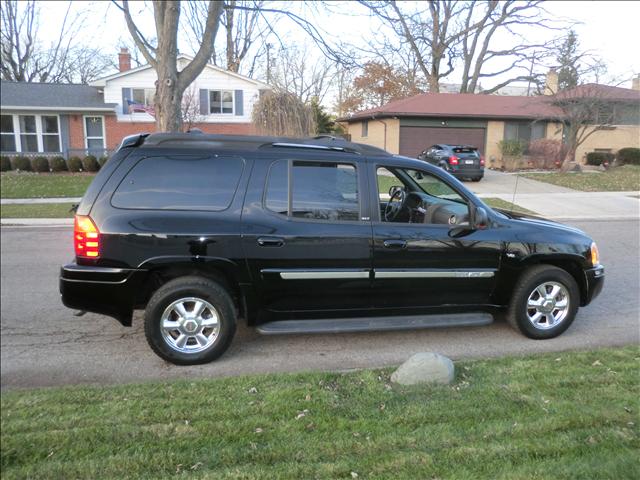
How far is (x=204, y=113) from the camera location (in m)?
28.3

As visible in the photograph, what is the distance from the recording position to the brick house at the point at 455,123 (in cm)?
1983

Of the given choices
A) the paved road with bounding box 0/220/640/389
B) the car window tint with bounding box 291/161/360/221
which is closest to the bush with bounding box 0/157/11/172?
the paved road with bounding box 0/220/640/389

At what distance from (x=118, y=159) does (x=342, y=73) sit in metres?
11.3

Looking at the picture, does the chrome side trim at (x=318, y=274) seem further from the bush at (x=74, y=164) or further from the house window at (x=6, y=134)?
the house window at (x=6, y=134)

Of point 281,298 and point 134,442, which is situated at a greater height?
point 281,298

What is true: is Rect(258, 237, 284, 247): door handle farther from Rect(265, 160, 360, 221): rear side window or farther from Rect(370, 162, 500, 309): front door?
Rect(370, 162, 500, 309): front door

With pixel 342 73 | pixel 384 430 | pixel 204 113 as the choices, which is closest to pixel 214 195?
pixel 384 430

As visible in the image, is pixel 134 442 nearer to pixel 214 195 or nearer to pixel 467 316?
pixel 214 195

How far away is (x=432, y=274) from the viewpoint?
4520 millimetres

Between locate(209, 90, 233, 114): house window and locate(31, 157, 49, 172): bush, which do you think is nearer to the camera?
locate(31, 157, 49, 172): bush

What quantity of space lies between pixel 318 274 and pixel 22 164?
883 inches

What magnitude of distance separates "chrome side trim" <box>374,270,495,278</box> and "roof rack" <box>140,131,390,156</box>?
1068mm

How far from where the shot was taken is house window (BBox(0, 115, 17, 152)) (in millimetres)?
26673

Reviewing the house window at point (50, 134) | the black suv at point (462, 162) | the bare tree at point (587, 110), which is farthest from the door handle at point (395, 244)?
the house window at point (50, 134)
